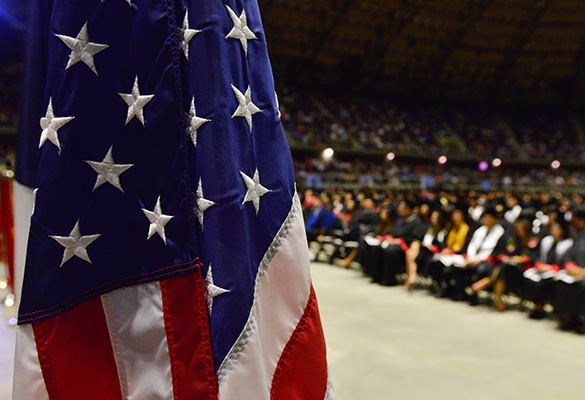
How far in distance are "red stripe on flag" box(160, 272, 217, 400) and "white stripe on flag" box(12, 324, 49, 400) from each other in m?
0.25

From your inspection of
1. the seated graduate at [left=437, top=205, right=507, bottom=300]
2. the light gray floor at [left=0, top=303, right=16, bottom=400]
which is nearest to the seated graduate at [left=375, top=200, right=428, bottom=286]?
the seated graduate at [left=437, top=205, right=507, bottom=300]

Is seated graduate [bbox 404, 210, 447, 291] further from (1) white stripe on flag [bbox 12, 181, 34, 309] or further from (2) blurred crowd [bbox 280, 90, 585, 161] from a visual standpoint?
(2) blurred crowd [bbox 280, 90, 585, 161]

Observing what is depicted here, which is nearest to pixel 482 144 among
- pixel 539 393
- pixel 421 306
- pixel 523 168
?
pixel 523 168

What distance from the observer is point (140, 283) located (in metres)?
0.86

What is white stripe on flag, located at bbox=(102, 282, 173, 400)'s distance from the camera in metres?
0.86

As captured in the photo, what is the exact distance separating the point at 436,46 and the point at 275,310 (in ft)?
100

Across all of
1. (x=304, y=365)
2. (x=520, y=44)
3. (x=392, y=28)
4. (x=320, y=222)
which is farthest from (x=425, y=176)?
(x=304, y=365)

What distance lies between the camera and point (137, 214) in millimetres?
865

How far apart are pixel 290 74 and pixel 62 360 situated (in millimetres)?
29258

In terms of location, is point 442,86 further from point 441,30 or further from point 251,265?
point 251,265

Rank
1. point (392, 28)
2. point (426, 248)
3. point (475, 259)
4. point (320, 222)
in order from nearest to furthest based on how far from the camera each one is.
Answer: point (475, 259) < point (426, 248) < point (320, 222) < point (392, 28)

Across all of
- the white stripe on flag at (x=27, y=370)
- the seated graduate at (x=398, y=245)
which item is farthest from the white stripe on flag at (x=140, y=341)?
the seated graduate at (x=398, y=245)

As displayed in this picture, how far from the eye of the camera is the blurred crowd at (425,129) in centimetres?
2694

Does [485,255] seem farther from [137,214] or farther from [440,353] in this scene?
[137,214]
